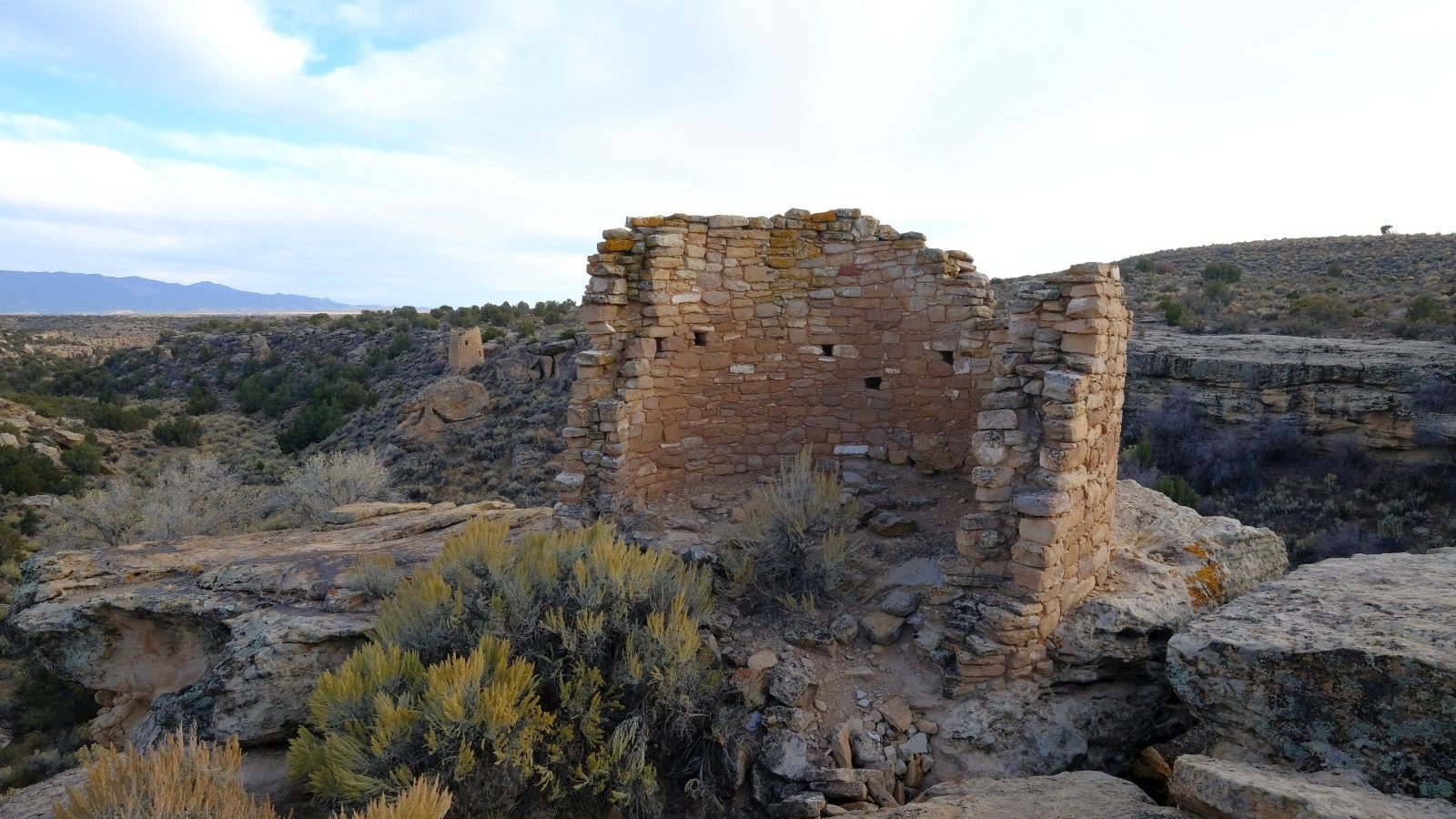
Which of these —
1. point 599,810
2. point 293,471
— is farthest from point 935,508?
point 293,471

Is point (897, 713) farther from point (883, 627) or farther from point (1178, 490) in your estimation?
point (1178, 490)

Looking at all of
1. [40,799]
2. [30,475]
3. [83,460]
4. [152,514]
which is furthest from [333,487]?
[40,799]

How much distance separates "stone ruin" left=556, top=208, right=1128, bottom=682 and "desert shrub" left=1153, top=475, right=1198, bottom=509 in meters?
7.99

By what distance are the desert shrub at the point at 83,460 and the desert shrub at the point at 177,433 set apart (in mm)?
3329

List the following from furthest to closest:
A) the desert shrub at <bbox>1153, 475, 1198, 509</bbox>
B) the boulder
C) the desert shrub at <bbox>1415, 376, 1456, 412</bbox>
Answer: the boulder, the desert shrub at <bbox>1415, 376, 1456, 412</bbox>, the desert shrub at <bbox>1153, 475, 1198, 509</bbox>

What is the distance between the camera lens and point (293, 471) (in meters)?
17.0

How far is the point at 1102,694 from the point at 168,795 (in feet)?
17.2

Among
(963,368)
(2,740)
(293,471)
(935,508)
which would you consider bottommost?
(2,740)

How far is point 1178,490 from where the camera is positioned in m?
12.9

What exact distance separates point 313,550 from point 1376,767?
317 inches

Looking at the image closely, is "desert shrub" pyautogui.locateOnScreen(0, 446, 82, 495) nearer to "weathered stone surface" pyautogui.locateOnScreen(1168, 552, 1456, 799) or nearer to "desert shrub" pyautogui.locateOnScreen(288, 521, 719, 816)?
"desert shrub" pyautogui.locateOnScreen(288, 521, 719, 816)

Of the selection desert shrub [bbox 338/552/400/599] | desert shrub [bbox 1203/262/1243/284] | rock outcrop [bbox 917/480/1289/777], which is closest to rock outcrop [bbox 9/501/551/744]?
desert shrub [bbox 338/552/400/599]

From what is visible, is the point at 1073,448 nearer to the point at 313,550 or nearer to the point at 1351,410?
the point at 313,550

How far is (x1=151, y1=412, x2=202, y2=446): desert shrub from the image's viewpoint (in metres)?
20.9
